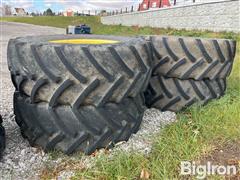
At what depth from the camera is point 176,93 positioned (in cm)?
354

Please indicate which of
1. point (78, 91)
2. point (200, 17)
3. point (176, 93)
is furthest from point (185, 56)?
point (200, 17)

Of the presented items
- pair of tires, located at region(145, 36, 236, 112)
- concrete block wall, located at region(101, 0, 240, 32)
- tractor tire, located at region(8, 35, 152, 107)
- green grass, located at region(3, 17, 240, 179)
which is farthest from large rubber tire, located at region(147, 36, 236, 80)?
concrete block wall, located at region(101, 0, 240, 32)

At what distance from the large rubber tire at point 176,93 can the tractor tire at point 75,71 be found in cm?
99

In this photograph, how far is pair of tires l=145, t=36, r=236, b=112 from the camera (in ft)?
11.2

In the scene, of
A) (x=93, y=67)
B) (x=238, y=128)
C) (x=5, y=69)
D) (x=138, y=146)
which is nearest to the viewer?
(x=93, y=67)

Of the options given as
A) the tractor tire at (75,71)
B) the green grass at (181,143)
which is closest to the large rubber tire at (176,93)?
the green grass at (181,143)

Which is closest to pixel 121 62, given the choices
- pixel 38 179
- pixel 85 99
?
pixel 85 99

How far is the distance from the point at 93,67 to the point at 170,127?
1032 mm

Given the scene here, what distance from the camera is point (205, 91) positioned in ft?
11.8

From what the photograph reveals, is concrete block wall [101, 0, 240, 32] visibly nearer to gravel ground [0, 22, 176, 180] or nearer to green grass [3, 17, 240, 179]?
green grass [3, 17, 240, 179]

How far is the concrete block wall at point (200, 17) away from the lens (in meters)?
13.4

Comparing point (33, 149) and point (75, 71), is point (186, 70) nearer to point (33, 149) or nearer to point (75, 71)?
point (75, 71)

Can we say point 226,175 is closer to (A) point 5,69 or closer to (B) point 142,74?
(B) point 142,74

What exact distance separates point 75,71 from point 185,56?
145 cm
